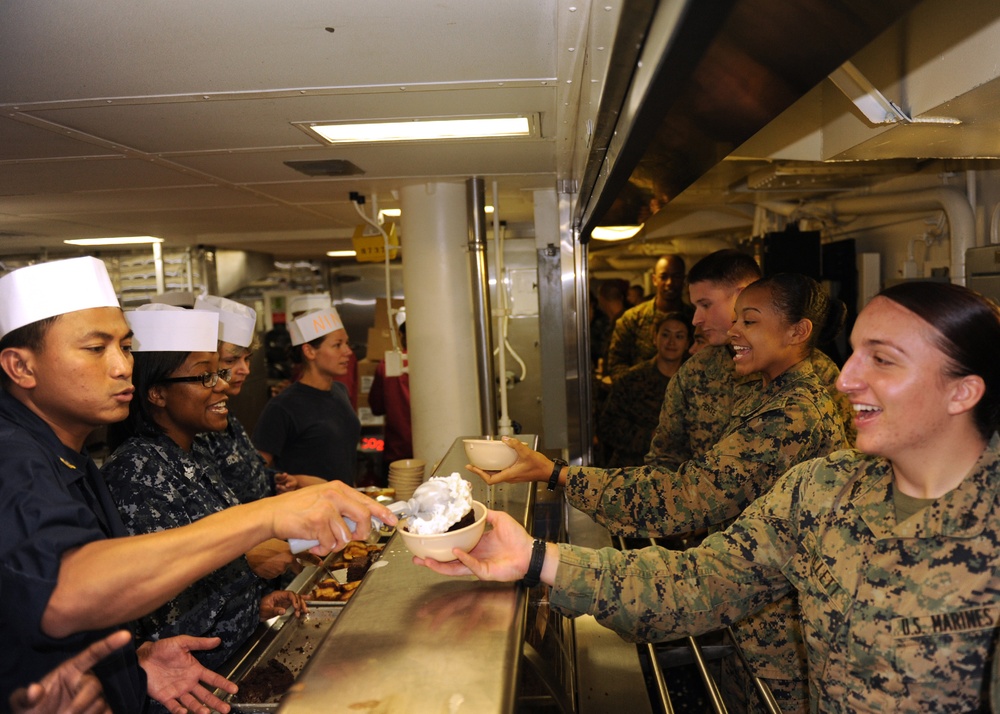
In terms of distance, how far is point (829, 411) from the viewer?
229 centimetres

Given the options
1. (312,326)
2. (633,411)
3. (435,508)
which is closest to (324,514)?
(435,508)

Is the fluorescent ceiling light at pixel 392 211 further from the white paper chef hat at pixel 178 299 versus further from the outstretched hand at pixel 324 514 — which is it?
the outstretched hand at pixel 324 514

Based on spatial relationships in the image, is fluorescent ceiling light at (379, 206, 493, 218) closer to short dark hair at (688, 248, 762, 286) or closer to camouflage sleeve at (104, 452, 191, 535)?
short dark hair at (688, 248, 762, 286)

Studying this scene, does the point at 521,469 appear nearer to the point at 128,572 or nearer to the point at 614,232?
the point at 128,572

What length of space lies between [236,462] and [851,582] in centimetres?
233

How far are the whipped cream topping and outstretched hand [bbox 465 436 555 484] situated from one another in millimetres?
748

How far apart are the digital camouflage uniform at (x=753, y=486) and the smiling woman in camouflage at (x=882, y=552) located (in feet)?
1.72

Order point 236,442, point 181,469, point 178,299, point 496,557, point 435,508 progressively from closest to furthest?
point 435,508
point 496,557
point 181,469
point 236,442
point 178,299

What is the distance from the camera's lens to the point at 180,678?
5.49 ft

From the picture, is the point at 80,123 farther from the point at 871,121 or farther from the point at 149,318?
the point at 871,121

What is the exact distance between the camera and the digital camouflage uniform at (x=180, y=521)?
6.36 ft

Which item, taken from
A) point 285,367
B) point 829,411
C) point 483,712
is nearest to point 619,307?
point 285,367

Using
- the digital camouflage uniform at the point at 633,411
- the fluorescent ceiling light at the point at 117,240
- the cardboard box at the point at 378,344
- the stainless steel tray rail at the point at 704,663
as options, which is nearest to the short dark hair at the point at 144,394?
the stainless steel tray rail at the point at 704,663

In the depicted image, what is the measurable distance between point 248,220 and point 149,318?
11.1 ft
